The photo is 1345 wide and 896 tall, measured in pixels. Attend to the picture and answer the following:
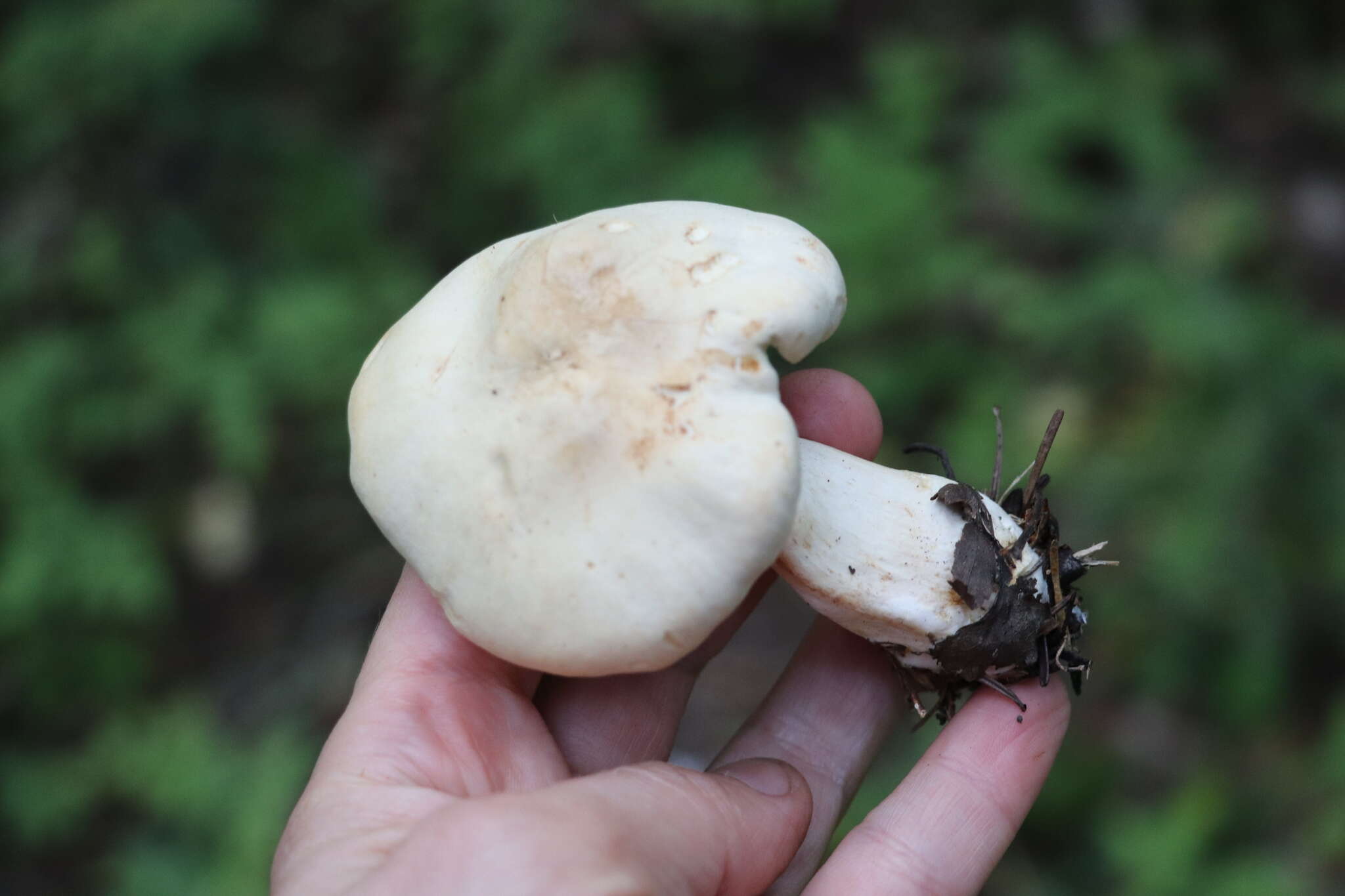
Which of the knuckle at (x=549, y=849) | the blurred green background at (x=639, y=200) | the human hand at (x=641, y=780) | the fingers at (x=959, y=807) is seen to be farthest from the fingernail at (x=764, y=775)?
the blurred green background at (x=639, y=200)

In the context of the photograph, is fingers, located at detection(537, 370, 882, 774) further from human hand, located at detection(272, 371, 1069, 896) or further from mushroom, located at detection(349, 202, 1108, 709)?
mushroom, located at detection(349, 202, 1108, 709)

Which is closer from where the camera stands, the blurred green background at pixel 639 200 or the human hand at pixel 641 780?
the human hand at pixel 641 780

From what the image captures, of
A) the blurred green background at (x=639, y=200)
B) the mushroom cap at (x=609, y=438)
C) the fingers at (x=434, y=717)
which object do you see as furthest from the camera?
the blurred green background at (x=639, y=200)

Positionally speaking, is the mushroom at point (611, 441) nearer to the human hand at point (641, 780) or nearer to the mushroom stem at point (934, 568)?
the mushroom stem at point (934, 568)

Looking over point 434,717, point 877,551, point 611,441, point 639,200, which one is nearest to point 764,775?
point 877,551

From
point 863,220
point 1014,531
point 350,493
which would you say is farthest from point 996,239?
point 350,493

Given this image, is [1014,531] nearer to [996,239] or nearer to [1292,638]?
[1292,638]
